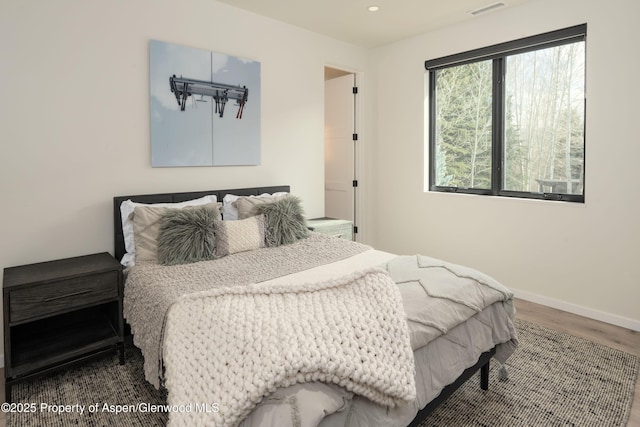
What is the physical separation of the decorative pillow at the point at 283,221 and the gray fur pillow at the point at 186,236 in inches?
18.2

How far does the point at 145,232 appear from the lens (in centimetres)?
275

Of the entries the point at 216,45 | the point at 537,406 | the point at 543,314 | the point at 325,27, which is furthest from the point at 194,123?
the point at 543,314

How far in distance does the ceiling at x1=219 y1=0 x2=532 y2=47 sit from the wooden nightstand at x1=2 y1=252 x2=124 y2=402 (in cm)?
248

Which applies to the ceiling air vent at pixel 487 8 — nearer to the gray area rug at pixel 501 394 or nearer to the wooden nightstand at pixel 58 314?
the gray area rug at pixel 501 394

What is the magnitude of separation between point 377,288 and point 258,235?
1.55 metres

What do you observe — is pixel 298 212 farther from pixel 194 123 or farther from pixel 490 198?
pixel 490 198

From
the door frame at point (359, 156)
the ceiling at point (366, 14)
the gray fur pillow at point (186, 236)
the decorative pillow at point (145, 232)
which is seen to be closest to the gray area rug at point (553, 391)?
the gray fur pillow at point (186, 236)

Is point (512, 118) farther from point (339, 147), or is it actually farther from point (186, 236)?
point (186, 236)

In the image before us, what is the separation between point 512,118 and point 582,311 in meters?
1.84

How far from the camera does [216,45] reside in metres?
3.45

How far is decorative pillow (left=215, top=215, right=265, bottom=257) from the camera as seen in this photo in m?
2.89

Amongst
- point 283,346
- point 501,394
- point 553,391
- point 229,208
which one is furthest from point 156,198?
point 553,391

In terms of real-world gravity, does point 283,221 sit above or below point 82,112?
below

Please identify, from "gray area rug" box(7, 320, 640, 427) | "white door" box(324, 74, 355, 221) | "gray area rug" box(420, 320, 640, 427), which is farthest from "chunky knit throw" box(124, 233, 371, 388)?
"white door" box(324, 74, 355, 221)
